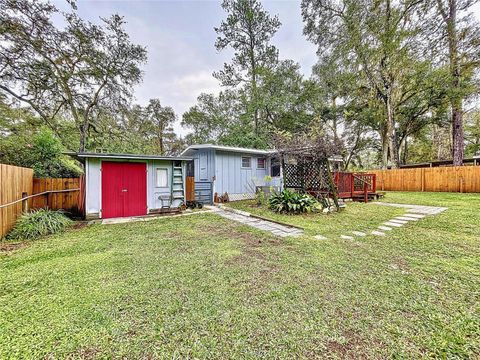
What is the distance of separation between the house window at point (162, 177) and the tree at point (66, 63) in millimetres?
7634

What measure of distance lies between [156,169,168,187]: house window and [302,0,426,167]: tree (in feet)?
50.7

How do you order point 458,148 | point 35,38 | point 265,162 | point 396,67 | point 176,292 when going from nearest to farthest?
point 176,292 → point 35,38 → point 265,162 → point 458,148 → point 396,67

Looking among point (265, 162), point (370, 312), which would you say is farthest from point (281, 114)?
point (370, 312)

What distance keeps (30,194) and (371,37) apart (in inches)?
784

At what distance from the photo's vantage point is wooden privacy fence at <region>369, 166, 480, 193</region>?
1062 centimetres

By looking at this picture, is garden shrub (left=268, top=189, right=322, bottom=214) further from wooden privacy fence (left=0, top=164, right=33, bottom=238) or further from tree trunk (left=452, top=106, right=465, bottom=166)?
tree trunk (left=452, top=106, right=465, bottom=166)

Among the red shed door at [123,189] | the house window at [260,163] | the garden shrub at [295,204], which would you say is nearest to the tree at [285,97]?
the house window at [260,163]

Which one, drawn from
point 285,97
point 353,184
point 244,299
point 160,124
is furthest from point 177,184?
point 160,124

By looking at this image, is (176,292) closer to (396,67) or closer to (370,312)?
(370,312)

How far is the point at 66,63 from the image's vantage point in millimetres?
10602

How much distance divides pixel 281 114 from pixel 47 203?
15644 mm

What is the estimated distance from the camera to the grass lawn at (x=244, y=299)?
5.36 ft

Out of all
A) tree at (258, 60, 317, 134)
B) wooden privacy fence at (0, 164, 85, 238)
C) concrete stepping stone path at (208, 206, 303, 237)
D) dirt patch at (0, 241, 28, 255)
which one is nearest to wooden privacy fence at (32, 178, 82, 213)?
wooden privacy fence at (0, 164, 85, 238)

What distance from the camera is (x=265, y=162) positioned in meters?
11.7
